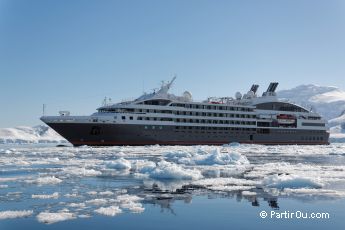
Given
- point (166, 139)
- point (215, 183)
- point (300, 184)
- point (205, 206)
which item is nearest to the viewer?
point (205, 206)

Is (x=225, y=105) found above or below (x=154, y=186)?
above

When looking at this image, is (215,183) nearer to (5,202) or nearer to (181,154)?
(5,202)

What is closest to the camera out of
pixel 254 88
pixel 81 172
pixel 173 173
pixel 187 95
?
pixel 173 173

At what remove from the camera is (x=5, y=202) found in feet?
45.6

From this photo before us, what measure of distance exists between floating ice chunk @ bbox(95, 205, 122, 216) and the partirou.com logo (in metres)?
4.34

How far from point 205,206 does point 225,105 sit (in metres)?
68.0

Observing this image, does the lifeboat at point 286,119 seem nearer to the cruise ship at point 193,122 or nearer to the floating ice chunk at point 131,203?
the cruise ship at point 193,122

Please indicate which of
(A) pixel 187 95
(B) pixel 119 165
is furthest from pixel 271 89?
(B) pixel 119 165

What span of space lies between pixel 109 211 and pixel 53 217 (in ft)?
5.60

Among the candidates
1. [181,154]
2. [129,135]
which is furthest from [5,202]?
[129,135]

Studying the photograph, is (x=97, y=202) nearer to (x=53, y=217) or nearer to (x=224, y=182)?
(x=53, y=217)

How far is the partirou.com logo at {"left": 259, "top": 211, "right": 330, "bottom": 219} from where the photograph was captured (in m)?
11.8

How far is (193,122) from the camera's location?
75750 mm

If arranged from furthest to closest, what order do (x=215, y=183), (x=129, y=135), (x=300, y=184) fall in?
1. (x=129, y=135)
2. (x=215, y=183)
3. (x=300, y=184)
